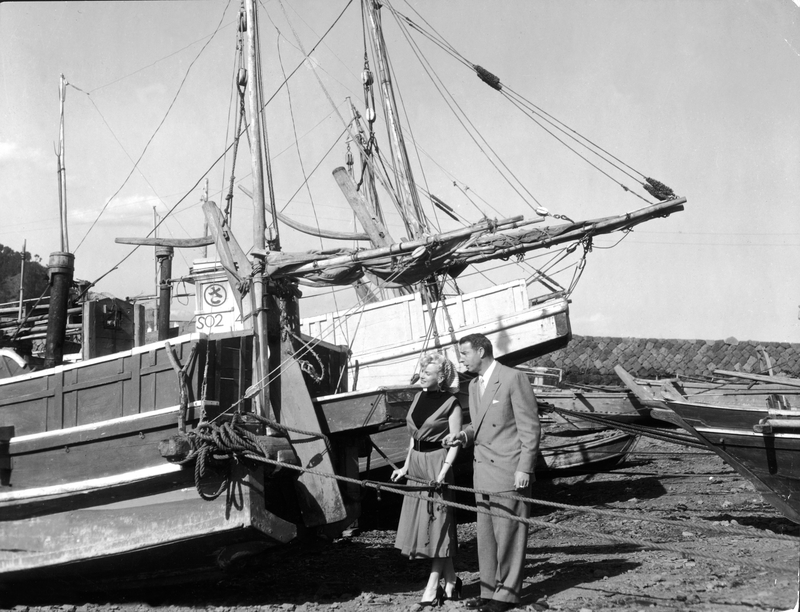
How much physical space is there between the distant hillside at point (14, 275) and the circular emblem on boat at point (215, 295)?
914 inches

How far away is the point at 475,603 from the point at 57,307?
6.43 m

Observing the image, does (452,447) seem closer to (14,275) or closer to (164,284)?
(164,284)

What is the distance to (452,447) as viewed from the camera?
5.75 meters

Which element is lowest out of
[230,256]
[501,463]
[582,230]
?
[501,463]

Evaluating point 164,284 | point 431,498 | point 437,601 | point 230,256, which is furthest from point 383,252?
point 164,284

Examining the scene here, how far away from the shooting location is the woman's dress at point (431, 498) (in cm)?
571

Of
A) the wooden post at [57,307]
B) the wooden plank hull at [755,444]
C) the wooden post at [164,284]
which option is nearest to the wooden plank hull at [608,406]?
the wooden plank hull at [755,444]

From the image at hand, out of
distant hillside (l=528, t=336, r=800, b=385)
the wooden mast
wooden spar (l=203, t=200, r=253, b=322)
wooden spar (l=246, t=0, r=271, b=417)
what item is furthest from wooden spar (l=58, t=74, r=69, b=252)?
distant hillside (l=528, t=336, r=800, b=385)

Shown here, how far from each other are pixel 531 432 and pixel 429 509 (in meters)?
1.07

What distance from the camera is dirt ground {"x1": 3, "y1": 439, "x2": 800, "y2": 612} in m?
5.28

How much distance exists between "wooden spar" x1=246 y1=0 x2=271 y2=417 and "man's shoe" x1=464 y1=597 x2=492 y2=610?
2.69 m

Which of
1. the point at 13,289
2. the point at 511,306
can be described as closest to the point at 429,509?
the point at 511,306

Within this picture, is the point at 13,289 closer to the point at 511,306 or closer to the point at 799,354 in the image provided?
the point at 511,306

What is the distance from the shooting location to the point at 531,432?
5.25m
